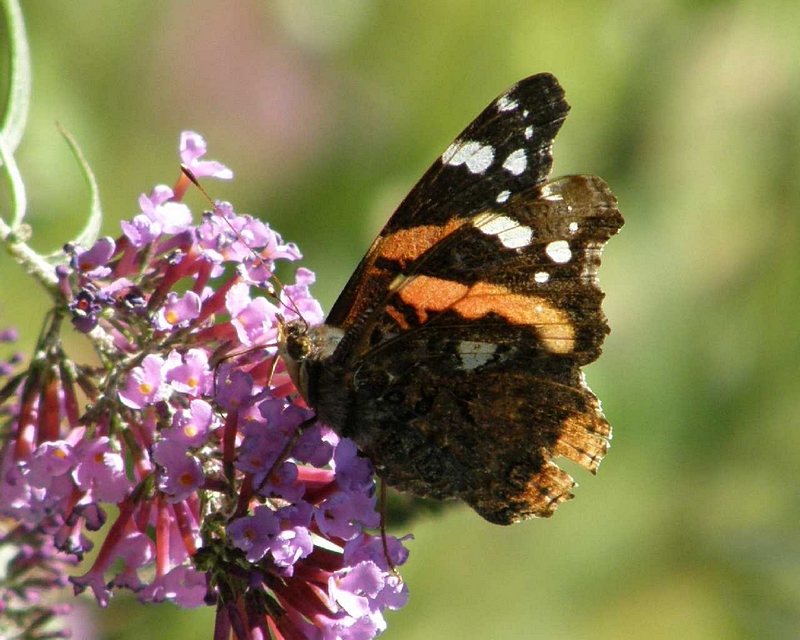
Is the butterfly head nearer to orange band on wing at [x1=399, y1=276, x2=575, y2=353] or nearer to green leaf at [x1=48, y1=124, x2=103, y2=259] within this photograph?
orange band on wing at [x1=399, y1=276, x2=575, y2=353]

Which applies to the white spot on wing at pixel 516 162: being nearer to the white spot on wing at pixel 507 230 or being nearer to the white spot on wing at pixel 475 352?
the white spot on wing at pixel 507 230

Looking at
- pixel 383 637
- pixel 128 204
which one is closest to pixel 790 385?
pixel 383 637

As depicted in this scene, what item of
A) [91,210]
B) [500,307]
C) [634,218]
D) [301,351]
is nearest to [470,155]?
[500,307]

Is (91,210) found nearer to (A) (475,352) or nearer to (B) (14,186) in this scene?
(B) (14,186)

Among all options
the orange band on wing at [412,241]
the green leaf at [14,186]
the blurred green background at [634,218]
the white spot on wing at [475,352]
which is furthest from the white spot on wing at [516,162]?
the blurred green background at [634,218]

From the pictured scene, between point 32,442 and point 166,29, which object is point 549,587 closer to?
point 32,442

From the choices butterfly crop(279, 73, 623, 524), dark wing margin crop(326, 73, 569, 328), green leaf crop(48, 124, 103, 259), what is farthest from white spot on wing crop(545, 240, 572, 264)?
green leaf crop(48, 124, 103, 259)

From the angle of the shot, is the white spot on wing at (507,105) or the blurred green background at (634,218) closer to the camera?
the white spot on wing at (507,105)
